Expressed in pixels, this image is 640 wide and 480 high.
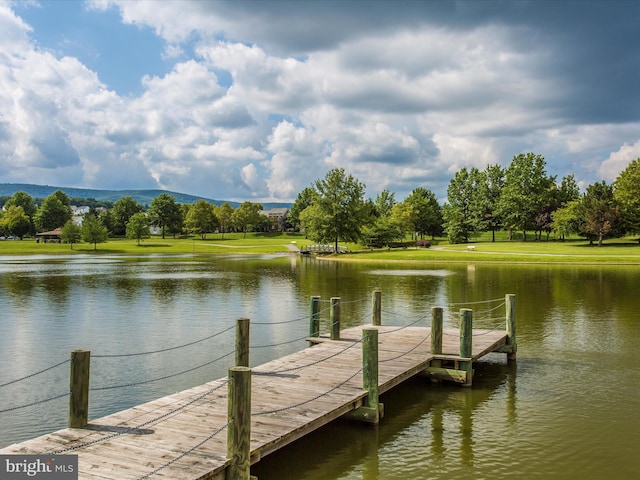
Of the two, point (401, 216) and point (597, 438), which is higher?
point (401, 216)

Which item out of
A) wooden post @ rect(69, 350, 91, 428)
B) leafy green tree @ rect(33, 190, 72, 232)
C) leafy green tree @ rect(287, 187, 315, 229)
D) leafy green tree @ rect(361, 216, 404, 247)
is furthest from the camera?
leafy green tree @ rect(287, 187, 315, 229)

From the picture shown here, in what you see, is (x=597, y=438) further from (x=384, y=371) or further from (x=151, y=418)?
(x=151, y=418)

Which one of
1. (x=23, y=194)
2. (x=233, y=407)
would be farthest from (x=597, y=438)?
(x=23, y=194)

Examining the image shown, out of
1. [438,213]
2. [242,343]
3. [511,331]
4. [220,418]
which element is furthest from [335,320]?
[438,213]

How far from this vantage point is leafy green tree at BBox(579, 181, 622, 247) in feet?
278

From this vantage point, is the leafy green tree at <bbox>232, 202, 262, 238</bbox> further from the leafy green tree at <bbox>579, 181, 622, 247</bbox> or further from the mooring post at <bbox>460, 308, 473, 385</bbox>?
the mooring post at <bbox>460, 308, 473, 385</bbox>

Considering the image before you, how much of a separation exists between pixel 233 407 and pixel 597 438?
336 inches

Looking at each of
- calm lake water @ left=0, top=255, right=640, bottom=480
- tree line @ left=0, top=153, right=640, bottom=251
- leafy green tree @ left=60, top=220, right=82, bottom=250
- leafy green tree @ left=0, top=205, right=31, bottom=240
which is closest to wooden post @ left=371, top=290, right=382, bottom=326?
calm lake water @ left=0, top=255, right=640, bottom=480

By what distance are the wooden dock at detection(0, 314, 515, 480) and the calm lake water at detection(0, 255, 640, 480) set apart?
947 mm

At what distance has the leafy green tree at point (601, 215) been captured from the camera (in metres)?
84.8

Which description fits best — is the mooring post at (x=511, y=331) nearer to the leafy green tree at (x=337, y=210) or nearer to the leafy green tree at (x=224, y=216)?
the leafy green tree at (x=337, y=210)

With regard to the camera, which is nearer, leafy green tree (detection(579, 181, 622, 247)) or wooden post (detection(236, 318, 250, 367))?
wooden post (detection(236, 318, 250, 367))

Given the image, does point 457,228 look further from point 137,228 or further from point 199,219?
point 199,219

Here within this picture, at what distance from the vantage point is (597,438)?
12.4 m
